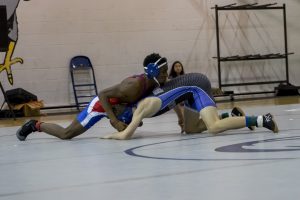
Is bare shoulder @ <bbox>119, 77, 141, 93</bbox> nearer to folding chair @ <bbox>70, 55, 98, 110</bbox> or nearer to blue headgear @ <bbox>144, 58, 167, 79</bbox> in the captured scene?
blue headgear @ <bbox>144, 58, 167, 79</bbox>

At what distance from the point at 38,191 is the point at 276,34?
1250cm

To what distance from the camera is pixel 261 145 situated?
184 inches

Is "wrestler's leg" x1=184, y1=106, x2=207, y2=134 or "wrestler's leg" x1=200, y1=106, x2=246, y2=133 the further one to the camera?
"wrestler's leg" x1=184, y1=106, x2=207, y2=134

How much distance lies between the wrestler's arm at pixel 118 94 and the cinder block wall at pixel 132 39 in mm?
6787

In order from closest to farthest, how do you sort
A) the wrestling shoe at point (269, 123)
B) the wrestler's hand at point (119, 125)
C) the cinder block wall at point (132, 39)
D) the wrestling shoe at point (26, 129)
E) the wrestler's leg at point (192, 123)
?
the wrestling shoe at point (269, 123) → the wrestler's hand at point (119, 125) → the wrestler's leg at point (192, 123) → the wrestling shoe at point (26, 129) → the cinder block wall at point (132, 39)

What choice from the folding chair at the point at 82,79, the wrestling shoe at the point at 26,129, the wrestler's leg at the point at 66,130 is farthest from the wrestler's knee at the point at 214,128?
the folding chair at the point at 82,79

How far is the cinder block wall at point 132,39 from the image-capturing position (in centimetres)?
1233

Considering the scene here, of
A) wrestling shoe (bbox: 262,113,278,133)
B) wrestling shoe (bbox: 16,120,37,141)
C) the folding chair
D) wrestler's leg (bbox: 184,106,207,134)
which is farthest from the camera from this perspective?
the folding chair

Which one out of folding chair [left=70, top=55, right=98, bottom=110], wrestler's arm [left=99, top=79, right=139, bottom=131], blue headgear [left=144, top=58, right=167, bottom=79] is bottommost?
folding chair [left=70, top=55, right=98, bottom=110]

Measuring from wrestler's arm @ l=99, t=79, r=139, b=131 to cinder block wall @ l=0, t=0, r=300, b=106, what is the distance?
679cm

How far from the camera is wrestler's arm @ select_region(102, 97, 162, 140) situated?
565cm

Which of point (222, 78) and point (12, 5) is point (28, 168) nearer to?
point (12, 5)

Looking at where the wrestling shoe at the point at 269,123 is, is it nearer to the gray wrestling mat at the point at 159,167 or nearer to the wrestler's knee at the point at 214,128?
the gray wrestling mat at the point at 159,167

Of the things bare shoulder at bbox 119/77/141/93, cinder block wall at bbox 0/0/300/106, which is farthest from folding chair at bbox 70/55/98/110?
bare shoulder at bbox 119/77/141/93
